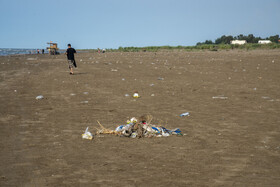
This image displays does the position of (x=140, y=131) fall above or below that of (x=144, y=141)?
above

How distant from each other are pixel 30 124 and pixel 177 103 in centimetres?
447

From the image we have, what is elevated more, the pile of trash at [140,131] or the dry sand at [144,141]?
the pile of trash at [140,131]

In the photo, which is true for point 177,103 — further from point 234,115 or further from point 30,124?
point 30,124

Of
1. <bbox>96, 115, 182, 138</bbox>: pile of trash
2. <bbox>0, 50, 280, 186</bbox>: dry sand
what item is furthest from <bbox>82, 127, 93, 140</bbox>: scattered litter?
<bbox>96, 115, 182, 138</bbox>: pile of trash

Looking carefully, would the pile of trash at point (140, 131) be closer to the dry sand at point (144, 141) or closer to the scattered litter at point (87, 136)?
the dry sand at point (144, 141)

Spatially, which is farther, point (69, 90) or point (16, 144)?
point (69, 90)

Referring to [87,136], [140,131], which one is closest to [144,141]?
[140,131]

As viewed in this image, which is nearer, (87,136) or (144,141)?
(144,141)

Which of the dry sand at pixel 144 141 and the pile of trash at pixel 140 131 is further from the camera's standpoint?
the pile of trash at pixel 140 131

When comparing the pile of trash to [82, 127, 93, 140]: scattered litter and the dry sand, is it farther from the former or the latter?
[82, 127, 93, 140]: scattered litter

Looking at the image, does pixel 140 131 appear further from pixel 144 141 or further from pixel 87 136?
pixel 87 136

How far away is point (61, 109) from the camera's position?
372 inches

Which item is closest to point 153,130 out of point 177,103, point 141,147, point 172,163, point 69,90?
point 141,147

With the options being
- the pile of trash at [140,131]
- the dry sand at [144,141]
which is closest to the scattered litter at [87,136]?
the dry sand at [144,141]
